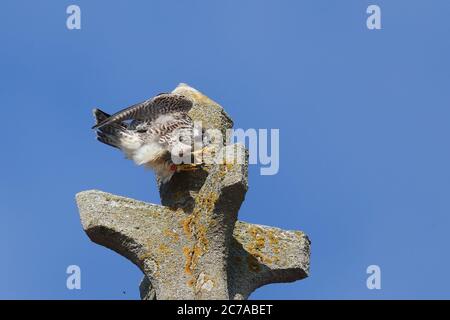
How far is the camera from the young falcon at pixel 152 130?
12234 millimetres

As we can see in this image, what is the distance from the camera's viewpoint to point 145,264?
994 cm

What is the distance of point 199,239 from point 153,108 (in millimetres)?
A: 3782

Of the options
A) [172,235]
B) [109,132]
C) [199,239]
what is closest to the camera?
[199,239]

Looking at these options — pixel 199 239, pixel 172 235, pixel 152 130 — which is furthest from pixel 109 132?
pixel 199 239

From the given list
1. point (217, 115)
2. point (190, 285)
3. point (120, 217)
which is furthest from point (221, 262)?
point (217, 115)

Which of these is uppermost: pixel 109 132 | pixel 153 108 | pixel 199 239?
pixel 153 108

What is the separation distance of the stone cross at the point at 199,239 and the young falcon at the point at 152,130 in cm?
139

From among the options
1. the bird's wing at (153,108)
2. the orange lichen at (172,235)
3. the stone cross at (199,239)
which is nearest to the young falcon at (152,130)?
the bird's wing at (153,108)

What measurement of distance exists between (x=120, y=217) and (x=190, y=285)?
38.6 inches

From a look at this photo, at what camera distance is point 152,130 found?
13.3 metres

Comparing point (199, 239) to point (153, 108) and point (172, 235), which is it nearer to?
point (172, 235)

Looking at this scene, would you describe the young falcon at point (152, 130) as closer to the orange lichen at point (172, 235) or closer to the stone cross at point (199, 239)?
the stone cross at point (199, 239)

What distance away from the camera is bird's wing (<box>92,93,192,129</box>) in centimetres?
1228
